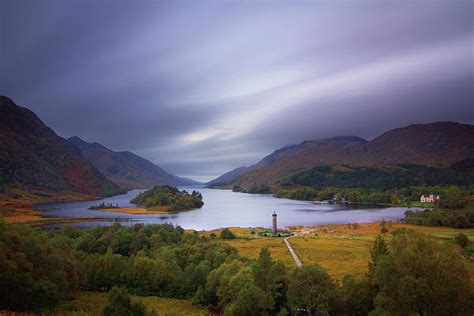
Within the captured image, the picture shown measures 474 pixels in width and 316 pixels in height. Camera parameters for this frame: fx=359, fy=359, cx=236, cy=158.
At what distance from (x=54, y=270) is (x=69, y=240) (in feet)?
83.0

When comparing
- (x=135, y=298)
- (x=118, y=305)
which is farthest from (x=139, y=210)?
(x=118, y=305)

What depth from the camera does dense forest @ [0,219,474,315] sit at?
2738 centimetres

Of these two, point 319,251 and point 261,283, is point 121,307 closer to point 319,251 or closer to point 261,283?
point 261,283

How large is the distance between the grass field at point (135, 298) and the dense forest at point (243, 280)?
1234mm

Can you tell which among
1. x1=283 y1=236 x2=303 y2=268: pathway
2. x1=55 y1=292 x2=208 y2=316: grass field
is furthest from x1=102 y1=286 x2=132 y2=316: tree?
x1=283 y1=236 x2=303 y2=268: pathway

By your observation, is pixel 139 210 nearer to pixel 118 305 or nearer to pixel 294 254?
pixel 294 254

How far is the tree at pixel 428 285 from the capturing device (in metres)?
26.9

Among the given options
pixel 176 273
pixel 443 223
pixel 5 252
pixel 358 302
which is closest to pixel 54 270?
pixel 5 252

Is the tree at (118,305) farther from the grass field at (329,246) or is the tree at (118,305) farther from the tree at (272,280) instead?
the grass field at (329,246)

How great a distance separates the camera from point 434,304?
27125 millimetres

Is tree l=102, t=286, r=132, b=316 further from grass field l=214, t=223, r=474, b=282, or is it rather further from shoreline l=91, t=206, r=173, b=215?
shoreline l=91, t=206, r=173, b=215

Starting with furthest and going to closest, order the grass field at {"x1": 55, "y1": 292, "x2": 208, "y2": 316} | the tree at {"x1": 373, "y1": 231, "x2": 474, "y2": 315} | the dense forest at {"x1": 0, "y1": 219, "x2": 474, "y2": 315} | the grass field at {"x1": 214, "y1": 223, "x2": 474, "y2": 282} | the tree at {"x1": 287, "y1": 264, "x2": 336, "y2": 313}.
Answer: the grass field at {"x1": 214, "y1": 223, "x2": 474, "y2": 282} → the grass field at {"x1": 55, "y1": 292, "x2": 208, "y2": 316} → the tree at {"x1": 287, "y1": 264, "x2": 336, "y2": 313} → the dense forest at {"x1": 0, "y1": 219, "x2": 474, "y2": 315} → the tree at {"x1": 373, "y1": 231, "x2": 474, "y2": 315}

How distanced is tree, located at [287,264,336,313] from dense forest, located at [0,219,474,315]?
87 millimetres

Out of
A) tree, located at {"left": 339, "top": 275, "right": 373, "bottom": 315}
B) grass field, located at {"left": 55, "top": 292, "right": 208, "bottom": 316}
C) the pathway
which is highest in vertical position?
tree, located at {"left": 339, "top": 275, "right": 373, "bottom": 315}
